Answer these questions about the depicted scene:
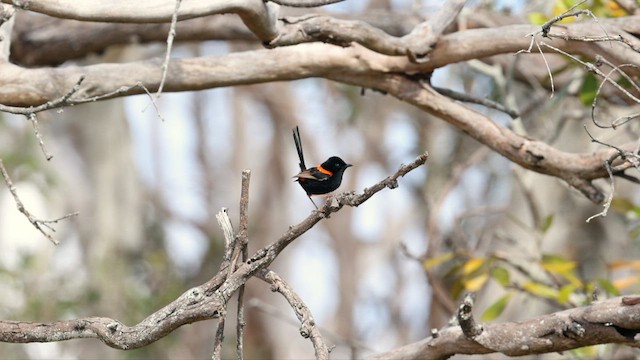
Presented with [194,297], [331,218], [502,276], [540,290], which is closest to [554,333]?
[194,297]

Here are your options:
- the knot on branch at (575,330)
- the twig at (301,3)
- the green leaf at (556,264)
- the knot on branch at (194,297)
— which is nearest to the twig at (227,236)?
the knot on branch at (194,297)

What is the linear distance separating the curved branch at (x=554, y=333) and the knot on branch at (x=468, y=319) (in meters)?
0.04

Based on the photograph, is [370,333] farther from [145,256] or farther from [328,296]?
[145,256]

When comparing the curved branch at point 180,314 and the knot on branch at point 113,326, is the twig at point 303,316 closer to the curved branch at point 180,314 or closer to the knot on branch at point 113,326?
the curved branch at point 180,314

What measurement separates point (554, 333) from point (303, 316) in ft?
3.64

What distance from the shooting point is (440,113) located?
4859 millimetres

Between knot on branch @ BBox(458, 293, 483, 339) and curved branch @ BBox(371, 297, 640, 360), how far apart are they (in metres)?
0.04

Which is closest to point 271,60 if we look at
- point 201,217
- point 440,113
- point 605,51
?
point 440,113

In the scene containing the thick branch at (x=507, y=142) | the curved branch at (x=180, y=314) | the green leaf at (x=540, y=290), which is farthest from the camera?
the green leaf at (x=540, y=290)

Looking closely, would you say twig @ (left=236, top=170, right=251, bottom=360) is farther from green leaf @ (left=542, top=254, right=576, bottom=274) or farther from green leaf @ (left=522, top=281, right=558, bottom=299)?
green leaf @ (left=542, top=254, right=576, bottom=274)

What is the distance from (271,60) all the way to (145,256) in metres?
8.15

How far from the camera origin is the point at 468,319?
370 cm

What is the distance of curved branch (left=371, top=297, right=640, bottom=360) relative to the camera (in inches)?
145

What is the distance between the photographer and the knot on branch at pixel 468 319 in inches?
139
